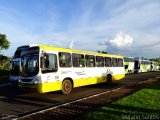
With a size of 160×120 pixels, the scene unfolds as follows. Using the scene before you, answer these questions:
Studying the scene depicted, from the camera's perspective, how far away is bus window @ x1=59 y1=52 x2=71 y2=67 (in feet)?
47.9

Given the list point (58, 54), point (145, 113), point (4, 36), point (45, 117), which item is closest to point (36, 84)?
point (58, 54)

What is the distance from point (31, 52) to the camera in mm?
13719

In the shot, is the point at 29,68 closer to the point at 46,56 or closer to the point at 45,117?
the point at 46,56

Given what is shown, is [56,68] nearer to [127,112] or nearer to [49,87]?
[49,87]

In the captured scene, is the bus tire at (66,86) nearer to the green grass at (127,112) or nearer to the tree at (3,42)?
the green grass at (127,112)

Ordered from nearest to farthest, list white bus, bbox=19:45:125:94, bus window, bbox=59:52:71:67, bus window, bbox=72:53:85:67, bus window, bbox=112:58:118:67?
white bus, bbox=19:45:125:94 < bus window, bbox=59:52:71:67 < bus window, bbox=72:53:85:67 < bus window, bbox=112:58:118:67

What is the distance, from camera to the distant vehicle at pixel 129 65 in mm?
46550

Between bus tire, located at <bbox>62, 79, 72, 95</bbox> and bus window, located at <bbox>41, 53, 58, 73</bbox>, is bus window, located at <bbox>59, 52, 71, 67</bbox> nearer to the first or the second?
bus window, located at <bbox>41, 53, 58, 73</bbox>

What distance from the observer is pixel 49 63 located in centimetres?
1360

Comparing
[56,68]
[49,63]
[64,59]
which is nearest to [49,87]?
[56,68]

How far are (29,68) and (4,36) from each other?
115 feet

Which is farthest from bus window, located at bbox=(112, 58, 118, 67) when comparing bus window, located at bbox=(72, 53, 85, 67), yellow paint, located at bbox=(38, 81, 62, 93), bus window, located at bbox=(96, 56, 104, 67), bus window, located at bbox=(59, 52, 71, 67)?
yellow paint, located at bbox=(38, 81, 62, 93)

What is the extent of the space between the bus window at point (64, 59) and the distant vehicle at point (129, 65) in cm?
3133

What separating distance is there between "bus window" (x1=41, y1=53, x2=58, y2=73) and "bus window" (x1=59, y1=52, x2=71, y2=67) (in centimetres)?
58
